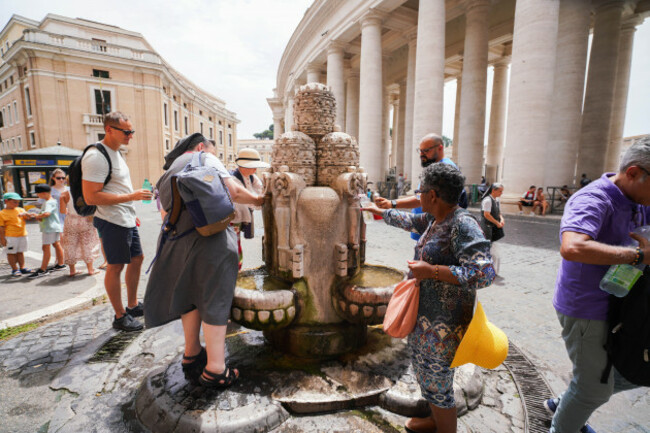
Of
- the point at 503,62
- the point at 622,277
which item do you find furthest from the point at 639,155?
the point at 503,62

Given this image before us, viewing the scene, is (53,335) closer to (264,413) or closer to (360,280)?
(264,413)

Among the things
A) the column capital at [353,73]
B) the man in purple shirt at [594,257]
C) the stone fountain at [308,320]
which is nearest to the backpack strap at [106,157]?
the stone fountain at [308,320]

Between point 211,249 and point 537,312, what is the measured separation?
4.12 metres

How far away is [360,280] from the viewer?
2.95 m

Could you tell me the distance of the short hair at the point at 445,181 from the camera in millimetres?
1648

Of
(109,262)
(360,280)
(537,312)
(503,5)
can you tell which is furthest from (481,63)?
(109,262)

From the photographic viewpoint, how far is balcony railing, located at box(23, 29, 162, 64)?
26.4 m

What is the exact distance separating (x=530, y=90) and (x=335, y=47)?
1342cm

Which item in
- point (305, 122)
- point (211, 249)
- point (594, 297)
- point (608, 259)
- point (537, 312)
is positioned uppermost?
point (305, 122)

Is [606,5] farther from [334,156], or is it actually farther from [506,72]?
[334,156]

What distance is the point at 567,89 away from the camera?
13.7 meters

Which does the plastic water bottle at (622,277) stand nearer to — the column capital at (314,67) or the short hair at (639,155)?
the short hair at (639,155)

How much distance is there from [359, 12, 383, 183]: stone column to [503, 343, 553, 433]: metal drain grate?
15.9 m

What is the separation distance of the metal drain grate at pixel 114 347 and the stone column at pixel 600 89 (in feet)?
70.9
